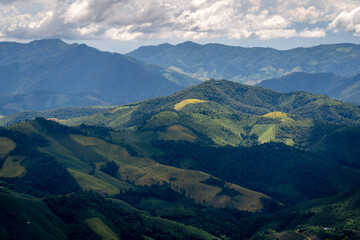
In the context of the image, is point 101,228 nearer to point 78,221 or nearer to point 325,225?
point 78,221

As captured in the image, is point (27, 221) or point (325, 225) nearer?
point (27, 221)

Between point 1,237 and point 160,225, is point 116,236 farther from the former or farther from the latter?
point 1,237

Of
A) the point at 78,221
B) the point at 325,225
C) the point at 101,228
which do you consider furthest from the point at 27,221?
the point at 325,225

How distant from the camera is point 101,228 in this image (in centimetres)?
16625

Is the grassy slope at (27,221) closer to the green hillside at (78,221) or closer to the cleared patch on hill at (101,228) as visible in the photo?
the green hillside at (78,221)

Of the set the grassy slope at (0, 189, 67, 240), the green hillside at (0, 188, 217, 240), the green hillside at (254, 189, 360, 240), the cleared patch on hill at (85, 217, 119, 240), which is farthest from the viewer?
the green hillside at (254, 189, 360, 240)

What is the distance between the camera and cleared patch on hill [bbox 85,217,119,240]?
6380 inches

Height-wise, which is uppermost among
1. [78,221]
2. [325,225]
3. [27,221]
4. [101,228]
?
[27,221]

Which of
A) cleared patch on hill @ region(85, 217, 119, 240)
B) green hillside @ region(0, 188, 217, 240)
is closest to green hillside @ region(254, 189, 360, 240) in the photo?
green hillside @ region(0, 188, 217, 240)

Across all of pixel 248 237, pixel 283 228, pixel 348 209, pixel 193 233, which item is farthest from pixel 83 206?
pixel 348 209

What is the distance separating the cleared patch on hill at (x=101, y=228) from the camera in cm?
16205

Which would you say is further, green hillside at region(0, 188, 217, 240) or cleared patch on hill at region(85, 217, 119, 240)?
cleared patch on hill at region(85, 217, 119, 240)

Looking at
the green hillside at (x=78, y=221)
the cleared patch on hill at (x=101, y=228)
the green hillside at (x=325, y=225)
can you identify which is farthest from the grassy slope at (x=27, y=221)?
the green hillside at (x=325, y=225)

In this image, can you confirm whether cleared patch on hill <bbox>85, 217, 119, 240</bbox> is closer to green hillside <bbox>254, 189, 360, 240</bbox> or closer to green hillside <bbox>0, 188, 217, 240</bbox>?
green hillside <bbox>0, 188, 217, 240</bbox>
